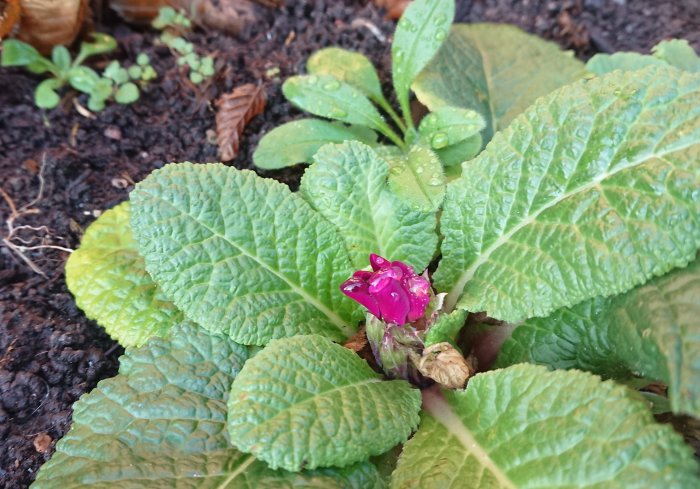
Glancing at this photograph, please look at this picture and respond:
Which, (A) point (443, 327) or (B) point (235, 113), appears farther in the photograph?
(B) point (235, 113)

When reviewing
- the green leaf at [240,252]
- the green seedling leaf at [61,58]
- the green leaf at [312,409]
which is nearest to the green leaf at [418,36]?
the green leaf at [240,252]

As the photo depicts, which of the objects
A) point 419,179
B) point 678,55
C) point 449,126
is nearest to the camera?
point 419,179

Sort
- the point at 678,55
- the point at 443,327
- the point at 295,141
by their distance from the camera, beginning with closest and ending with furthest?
the point at 443,327 < the point at 295,141 < the point at 678,55

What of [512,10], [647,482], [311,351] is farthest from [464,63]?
[647,482]

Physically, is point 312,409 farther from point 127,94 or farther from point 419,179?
point 127,94

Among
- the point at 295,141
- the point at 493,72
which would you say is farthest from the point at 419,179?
the point at 493,72

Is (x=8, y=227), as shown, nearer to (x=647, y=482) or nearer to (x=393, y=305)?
(x=393, y=305)

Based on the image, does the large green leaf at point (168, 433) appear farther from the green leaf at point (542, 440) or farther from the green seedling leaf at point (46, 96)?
the green seedling leaf at point (46, 96)

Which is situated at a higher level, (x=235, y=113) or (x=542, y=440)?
(x=542, y=440)
